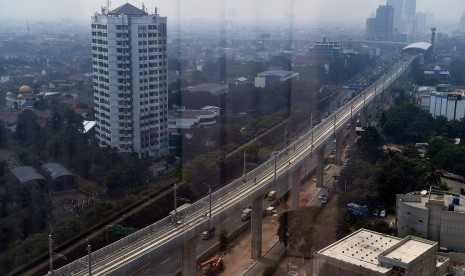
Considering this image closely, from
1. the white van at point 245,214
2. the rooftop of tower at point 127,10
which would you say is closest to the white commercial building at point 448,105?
the rooftop of tower at point 127,10

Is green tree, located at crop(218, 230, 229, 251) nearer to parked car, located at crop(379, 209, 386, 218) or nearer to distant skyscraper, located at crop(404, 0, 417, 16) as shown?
parked car, located at crop(379, 209, 386, 218)

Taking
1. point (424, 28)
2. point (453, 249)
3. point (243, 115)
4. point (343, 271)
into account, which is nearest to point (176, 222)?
point (343, 271)

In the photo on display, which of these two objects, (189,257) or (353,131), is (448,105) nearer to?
(353,131)

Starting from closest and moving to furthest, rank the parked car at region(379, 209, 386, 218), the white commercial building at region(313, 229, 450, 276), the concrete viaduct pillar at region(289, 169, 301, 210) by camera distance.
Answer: the white commercial building at region(313, 229, 450, 276) < the parked car at region(379, 209, 386, 218) < the concrete viaduct pillar at region(289, 169, 301, 210)

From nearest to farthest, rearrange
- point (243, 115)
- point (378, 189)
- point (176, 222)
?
point (176, 222) → point (378, 189) → point (243, 115)

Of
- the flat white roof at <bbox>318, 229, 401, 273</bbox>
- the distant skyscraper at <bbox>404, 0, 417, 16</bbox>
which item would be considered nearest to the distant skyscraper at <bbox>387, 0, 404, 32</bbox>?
the distant skyscraper at <bbox>404, 0, 417, 16</bbox>

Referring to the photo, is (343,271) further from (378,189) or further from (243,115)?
(243,115)

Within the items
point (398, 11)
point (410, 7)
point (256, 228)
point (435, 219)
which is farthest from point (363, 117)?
point (410, 7)
